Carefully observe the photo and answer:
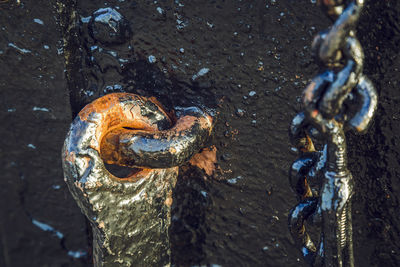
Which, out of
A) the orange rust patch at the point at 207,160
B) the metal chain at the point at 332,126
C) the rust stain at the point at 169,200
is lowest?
the rust stain at the point at 169,200

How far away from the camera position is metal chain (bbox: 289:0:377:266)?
0.38 metres

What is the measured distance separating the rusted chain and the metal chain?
20cm

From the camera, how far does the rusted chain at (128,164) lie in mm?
549

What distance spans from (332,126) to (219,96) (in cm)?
28

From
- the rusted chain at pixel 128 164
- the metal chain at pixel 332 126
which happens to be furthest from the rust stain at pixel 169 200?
the metal chain at pixel 332 126

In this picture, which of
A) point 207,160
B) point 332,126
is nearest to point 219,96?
point 207,160

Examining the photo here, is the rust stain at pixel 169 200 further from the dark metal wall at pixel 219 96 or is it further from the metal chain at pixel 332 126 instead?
the metal chain at pixel 332 126

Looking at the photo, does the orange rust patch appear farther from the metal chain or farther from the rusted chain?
the metal chain

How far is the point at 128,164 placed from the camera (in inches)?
23.0

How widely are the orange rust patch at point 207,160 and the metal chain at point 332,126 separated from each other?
222 millimetres

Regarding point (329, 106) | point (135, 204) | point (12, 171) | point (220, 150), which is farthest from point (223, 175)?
point (12, 171)

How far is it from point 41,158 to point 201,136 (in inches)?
14.5

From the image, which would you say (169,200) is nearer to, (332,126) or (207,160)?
(207,160)

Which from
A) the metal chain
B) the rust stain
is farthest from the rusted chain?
the metal chain
